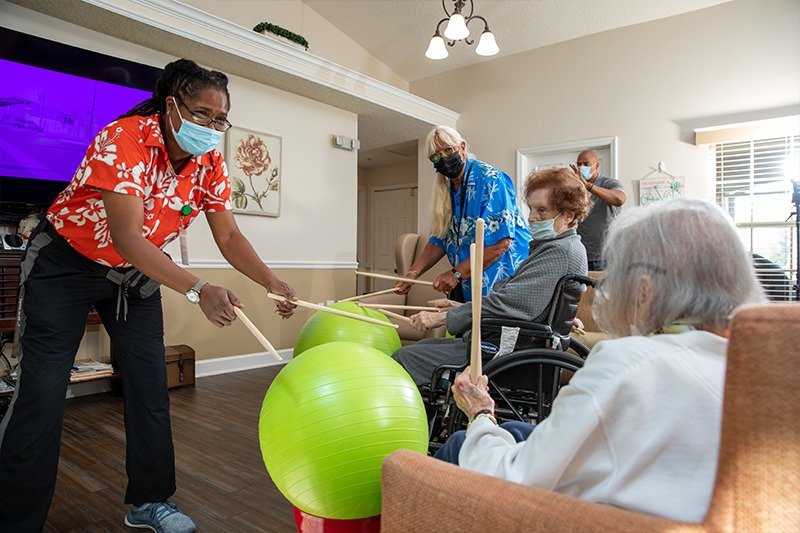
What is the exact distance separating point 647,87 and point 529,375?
178 inches

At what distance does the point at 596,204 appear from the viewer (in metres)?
4.12

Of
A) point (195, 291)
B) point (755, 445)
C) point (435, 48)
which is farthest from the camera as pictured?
point (435, 48)

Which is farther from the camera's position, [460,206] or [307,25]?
[307,25]

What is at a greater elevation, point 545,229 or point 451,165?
point 451,165

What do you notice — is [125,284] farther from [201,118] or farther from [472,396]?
[472,396]

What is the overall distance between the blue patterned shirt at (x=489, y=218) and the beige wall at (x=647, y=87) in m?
3.44

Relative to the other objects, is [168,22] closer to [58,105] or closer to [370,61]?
[58,105]

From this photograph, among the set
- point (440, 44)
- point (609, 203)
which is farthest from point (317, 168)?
point (609, 203)

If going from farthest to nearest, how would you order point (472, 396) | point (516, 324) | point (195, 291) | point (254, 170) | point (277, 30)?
point (254, 170), point (277, 30), point (516, 324), point (195, 291), point (472, 396)

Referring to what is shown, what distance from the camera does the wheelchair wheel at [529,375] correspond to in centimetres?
163

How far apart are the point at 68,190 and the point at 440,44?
432 cm

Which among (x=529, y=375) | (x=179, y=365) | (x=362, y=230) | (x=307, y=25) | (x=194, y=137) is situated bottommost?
(x=179, y=365)

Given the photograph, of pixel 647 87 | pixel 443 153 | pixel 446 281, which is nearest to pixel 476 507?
pixel 446 281

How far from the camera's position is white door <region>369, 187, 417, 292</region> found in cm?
844
